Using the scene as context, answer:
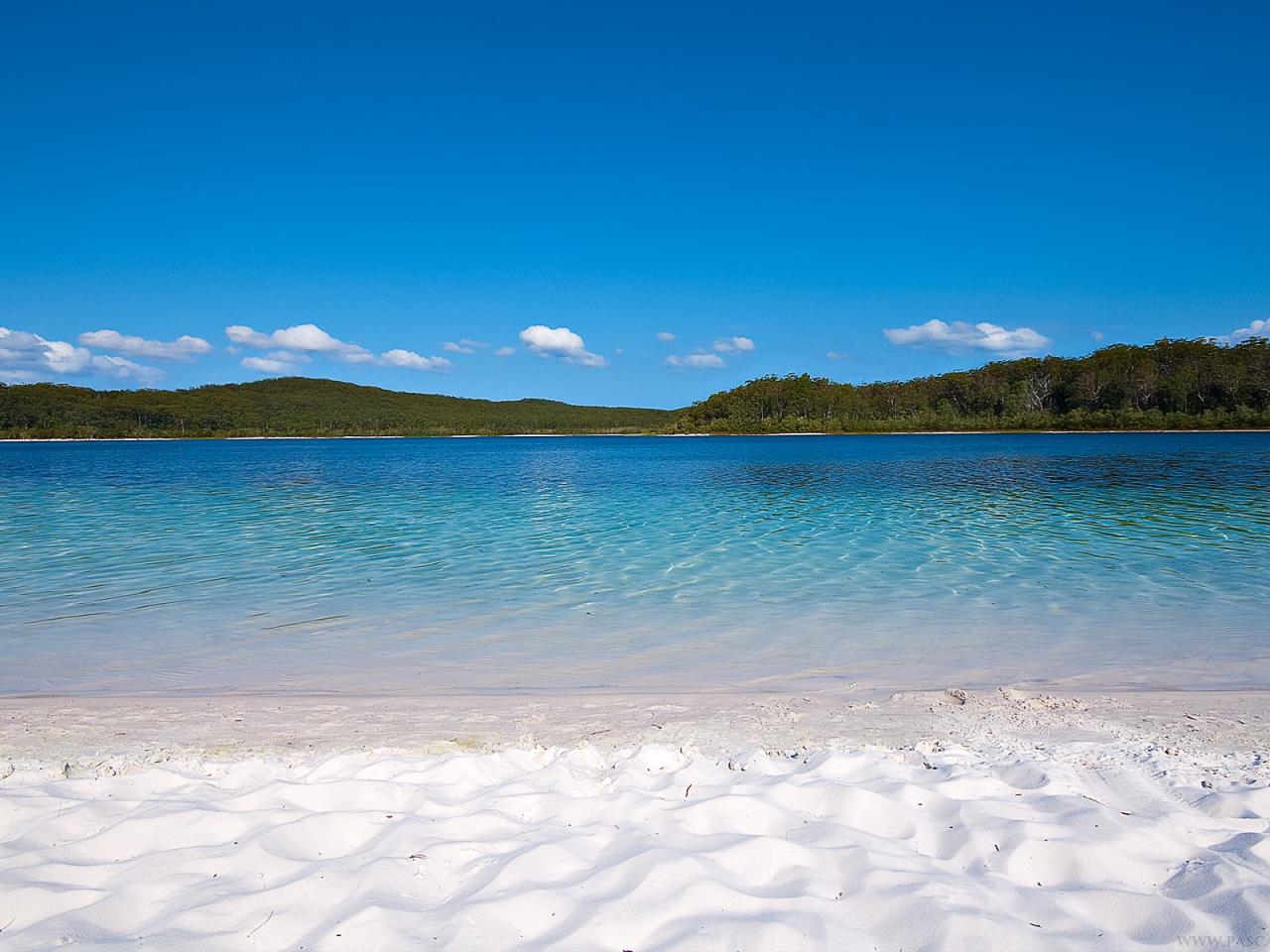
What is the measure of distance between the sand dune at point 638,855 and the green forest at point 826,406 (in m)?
111

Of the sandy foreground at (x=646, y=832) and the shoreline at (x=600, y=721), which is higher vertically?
the sandy foreground at (x=646, y=832)

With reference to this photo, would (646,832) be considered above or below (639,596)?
above

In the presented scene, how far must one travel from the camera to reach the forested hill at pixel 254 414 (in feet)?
448

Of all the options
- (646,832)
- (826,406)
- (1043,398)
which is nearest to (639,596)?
(646,832)

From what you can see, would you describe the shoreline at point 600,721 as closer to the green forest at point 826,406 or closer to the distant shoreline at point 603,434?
the distant shoreline at point 603,434

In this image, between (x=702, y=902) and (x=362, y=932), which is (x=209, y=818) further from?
(x=702, y=902)

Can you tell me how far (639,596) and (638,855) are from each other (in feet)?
21.7

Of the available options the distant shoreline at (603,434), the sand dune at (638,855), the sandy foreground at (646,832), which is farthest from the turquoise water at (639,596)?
the distant shoreline at (603,434)

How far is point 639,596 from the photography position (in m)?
9.70

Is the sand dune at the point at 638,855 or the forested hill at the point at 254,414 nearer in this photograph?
the sand dune at the point at 638,855

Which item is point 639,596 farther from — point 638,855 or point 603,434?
point 603,434

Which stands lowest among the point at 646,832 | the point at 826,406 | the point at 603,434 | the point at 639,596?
the point at 639,596

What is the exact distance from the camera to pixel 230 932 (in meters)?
2.59

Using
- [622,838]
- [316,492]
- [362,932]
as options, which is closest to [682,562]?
[622,838]
